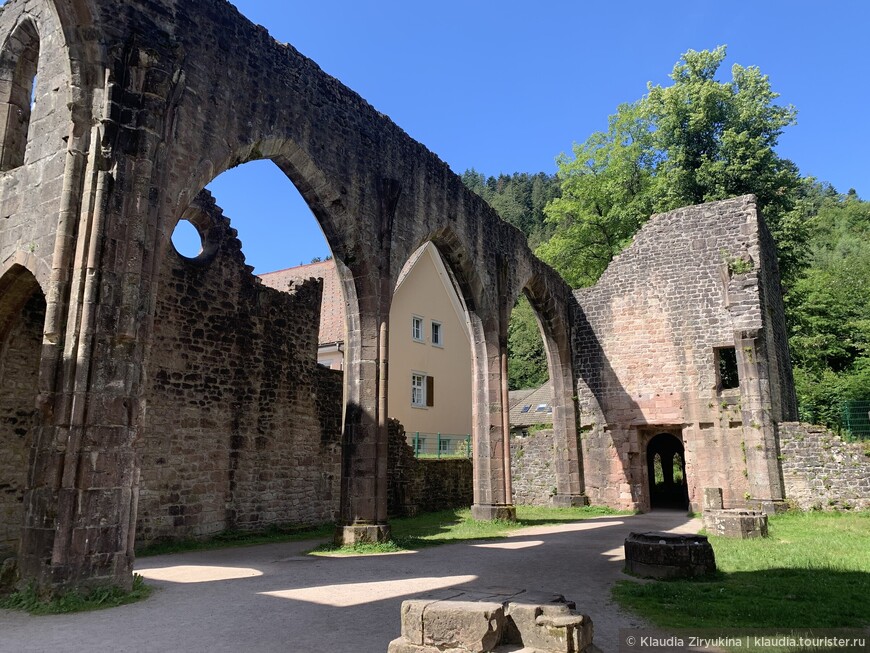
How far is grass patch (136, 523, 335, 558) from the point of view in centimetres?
1077

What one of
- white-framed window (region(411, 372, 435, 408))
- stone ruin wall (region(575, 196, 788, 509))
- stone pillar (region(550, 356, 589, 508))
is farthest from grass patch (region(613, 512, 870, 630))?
white-framed window (region(411, 372, 435, 408))

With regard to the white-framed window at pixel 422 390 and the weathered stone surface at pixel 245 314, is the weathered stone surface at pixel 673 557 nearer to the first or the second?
the weathered stone surface at pixel 245 314

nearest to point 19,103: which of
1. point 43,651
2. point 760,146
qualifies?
point 43,651

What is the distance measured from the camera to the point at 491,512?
14.5 meters

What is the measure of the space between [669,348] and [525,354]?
2371 centimetres

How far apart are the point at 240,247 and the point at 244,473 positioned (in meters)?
4.40

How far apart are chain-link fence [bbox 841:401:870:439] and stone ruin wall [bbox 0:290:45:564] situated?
18.2 metres

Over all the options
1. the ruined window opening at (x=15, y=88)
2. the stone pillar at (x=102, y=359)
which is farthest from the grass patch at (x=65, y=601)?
the ruined window opening at (x=15, y=88)

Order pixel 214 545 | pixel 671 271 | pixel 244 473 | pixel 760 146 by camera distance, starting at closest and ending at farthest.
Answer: pixel 214 545
pixel 244 473
pixel 671 271
pixel 760 146

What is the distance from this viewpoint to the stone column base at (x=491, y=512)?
47.7 ft

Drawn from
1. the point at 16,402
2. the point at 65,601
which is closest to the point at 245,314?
→ the point at 16,402

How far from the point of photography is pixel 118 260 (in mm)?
6906

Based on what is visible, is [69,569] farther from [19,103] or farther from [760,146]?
[760,146]

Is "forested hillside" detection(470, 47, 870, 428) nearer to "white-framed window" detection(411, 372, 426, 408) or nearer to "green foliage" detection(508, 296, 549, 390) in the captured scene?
"white-framed window" detection(411, 372, 426, 408)
